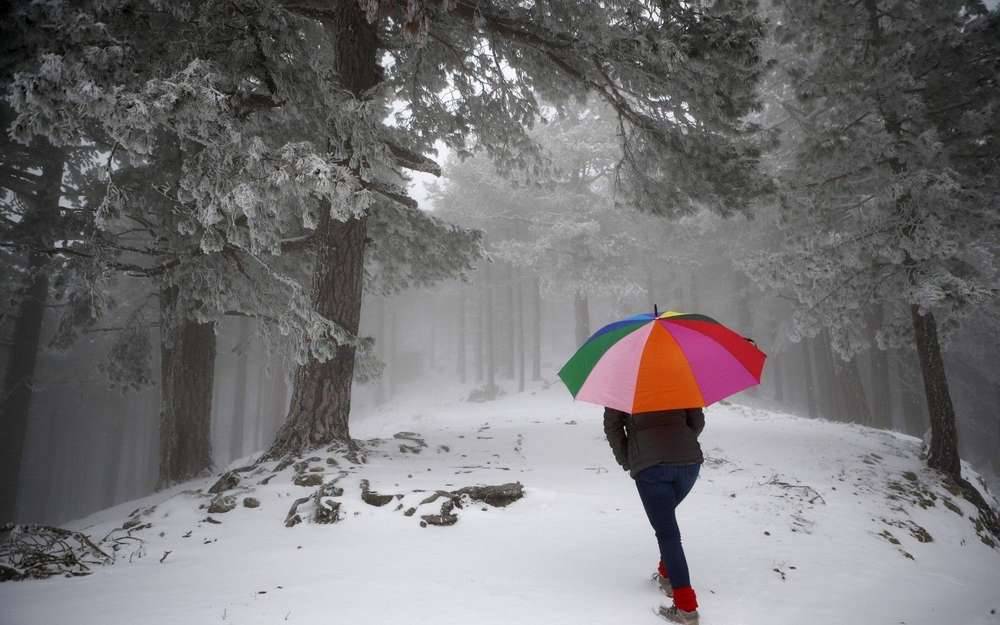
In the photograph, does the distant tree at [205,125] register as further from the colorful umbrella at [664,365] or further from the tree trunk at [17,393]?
the tree trunk at [17,393]

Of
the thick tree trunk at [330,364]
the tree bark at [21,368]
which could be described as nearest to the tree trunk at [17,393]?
the tree bark at [21,368]

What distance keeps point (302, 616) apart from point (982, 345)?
26541 mm

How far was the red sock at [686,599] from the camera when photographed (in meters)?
3.12

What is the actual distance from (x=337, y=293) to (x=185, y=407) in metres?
4.70

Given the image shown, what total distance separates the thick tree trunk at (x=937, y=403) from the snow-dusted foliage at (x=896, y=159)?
0.59 m

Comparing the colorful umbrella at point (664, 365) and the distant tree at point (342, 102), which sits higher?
the distant tree at point (342, 102)

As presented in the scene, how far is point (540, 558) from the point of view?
401 cm

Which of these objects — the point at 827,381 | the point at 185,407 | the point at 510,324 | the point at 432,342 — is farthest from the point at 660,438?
the point at 432,342

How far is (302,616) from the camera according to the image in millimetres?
3006

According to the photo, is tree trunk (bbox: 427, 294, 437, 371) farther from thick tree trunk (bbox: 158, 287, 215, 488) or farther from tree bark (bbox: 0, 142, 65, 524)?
thick tree trunk (bbox: 158, 287, 215, 488)

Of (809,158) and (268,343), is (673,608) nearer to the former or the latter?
(268,343)

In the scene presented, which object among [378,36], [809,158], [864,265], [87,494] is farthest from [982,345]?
[87,494]

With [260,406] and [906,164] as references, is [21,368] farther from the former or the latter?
[906,164]

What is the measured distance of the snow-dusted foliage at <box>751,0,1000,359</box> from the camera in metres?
7.70
